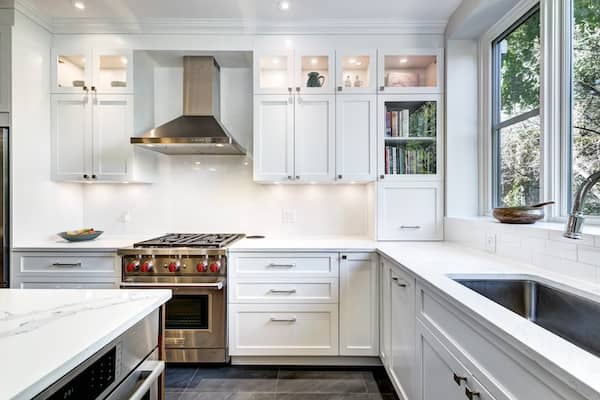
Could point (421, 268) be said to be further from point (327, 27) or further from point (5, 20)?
point (5, 20)

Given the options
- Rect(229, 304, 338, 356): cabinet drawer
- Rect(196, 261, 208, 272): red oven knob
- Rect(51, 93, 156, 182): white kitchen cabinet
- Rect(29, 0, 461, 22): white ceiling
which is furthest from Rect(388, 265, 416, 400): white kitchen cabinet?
Rect(51, 93, 156, 182): white kitchen cabinet

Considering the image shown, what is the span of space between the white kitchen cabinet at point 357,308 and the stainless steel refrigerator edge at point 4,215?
8.01 ft

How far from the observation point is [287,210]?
9.39 ft

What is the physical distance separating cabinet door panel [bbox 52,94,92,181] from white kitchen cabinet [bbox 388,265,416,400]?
2.58m

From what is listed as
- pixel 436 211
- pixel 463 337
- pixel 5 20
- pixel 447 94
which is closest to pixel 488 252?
pixel 436 211

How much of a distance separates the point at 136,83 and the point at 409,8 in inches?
89.8

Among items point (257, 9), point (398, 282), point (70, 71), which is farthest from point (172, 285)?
point (257, 9)

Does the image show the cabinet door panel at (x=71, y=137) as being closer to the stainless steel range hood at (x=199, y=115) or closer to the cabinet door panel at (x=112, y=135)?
the cabinet door panel at (x=112, y=135)

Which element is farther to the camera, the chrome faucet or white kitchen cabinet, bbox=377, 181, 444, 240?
white kitchen cabinet, bbox=377, 181, 444, 240

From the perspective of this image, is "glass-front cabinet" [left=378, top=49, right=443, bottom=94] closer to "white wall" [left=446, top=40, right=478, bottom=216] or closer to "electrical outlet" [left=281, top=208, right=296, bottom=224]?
"white wall" [left=446, top=40, right=478, bottom=216]

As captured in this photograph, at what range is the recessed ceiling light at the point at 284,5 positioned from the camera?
7.16 ft

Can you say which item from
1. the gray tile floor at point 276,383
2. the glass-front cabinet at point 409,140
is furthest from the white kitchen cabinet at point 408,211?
the gray tile floor at point 276,383

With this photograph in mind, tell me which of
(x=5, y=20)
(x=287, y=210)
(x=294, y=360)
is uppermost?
(x=5, y=20)

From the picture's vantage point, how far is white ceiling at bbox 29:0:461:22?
2.22 meters
